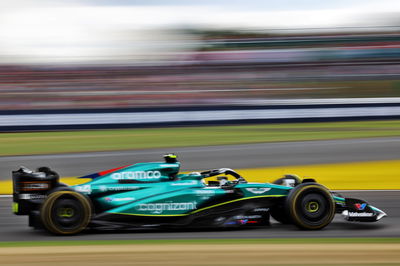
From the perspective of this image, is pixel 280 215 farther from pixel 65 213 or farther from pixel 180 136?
pixel 180 136

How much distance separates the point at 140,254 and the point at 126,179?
4.67ft

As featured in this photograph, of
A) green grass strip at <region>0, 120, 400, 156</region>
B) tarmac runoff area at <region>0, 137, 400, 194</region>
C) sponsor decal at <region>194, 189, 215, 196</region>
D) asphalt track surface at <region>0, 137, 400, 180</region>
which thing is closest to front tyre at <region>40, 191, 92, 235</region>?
sponsor decal at <region>194, 189, 215, 196</region>

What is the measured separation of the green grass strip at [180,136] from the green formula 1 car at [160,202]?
7.90 metres

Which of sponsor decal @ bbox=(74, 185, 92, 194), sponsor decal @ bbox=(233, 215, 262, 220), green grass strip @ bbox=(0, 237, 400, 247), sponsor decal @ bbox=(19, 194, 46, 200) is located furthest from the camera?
sponsor decal @ bbox=(233, 215, 262, 220)

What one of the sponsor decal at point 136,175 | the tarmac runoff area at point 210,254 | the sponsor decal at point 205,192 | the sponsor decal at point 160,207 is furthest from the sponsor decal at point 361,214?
the sponsor decal at point 136,175

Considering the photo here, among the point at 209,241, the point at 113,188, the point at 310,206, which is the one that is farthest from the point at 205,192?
the point at 310,206

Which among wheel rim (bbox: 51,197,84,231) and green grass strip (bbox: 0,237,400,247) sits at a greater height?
wheel rim (bbox: 51,197,84,231)

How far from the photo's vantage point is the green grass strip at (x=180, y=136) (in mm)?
14227

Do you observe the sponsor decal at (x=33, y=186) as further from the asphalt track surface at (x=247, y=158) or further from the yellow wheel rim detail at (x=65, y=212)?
the asphalt track surface at (x=247, y=158)

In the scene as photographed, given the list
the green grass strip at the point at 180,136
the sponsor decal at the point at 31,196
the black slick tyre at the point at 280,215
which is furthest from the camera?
the green grass strip at the point at 180,136

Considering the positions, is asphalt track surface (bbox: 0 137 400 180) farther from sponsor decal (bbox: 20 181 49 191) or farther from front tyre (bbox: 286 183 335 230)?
front tyre (bbox: 286 183 335 230)

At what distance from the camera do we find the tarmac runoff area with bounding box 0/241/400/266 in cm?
436

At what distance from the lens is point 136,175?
19.6 feet

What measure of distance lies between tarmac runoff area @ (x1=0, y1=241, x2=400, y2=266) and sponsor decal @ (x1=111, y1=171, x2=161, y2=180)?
1.02 m
